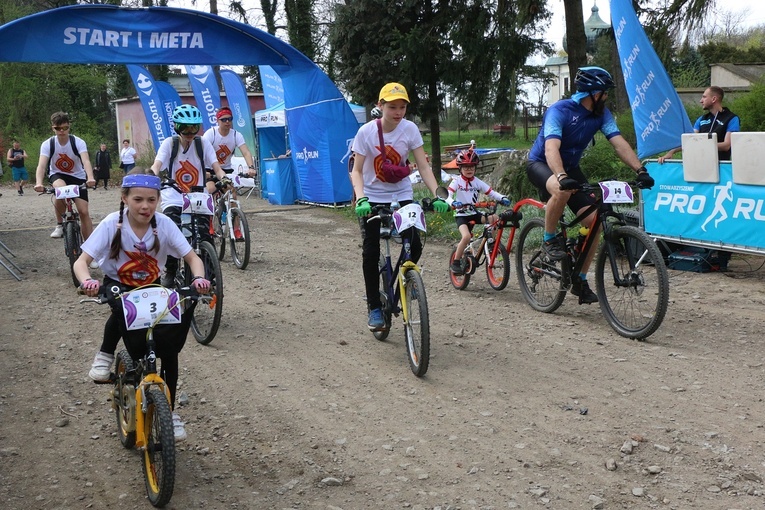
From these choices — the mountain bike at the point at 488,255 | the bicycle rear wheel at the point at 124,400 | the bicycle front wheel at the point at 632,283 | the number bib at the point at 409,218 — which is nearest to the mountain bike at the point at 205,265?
the number bib at the point at 409,218

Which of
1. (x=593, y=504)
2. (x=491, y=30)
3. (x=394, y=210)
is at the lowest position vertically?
(x=593, y=504)

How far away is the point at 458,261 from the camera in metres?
8.91

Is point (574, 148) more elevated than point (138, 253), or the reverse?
point (574, 148)

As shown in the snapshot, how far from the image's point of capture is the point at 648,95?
1114 centimetres

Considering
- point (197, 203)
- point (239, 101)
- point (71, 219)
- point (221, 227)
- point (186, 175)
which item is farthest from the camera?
point (239, 101)

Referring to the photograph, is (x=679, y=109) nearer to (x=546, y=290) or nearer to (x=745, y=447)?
(x=546, y=290)

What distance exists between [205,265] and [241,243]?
3530 mm

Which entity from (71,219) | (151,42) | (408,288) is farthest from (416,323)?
(151,42)

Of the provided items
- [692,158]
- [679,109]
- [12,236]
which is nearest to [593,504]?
[692,158]

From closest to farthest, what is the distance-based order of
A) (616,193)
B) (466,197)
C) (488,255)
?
(616,193) < (488,255) < (466,197)

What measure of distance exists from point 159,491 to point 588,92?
15.0 ft

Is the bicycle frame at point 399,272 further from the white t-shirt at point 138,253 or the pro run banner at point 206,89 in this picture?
the pro run banner at point 206,89

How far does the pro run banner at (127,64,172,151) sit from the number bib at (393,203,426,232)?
1804 cm

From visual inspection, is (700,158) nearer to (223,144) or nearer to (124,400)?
(223,144)
